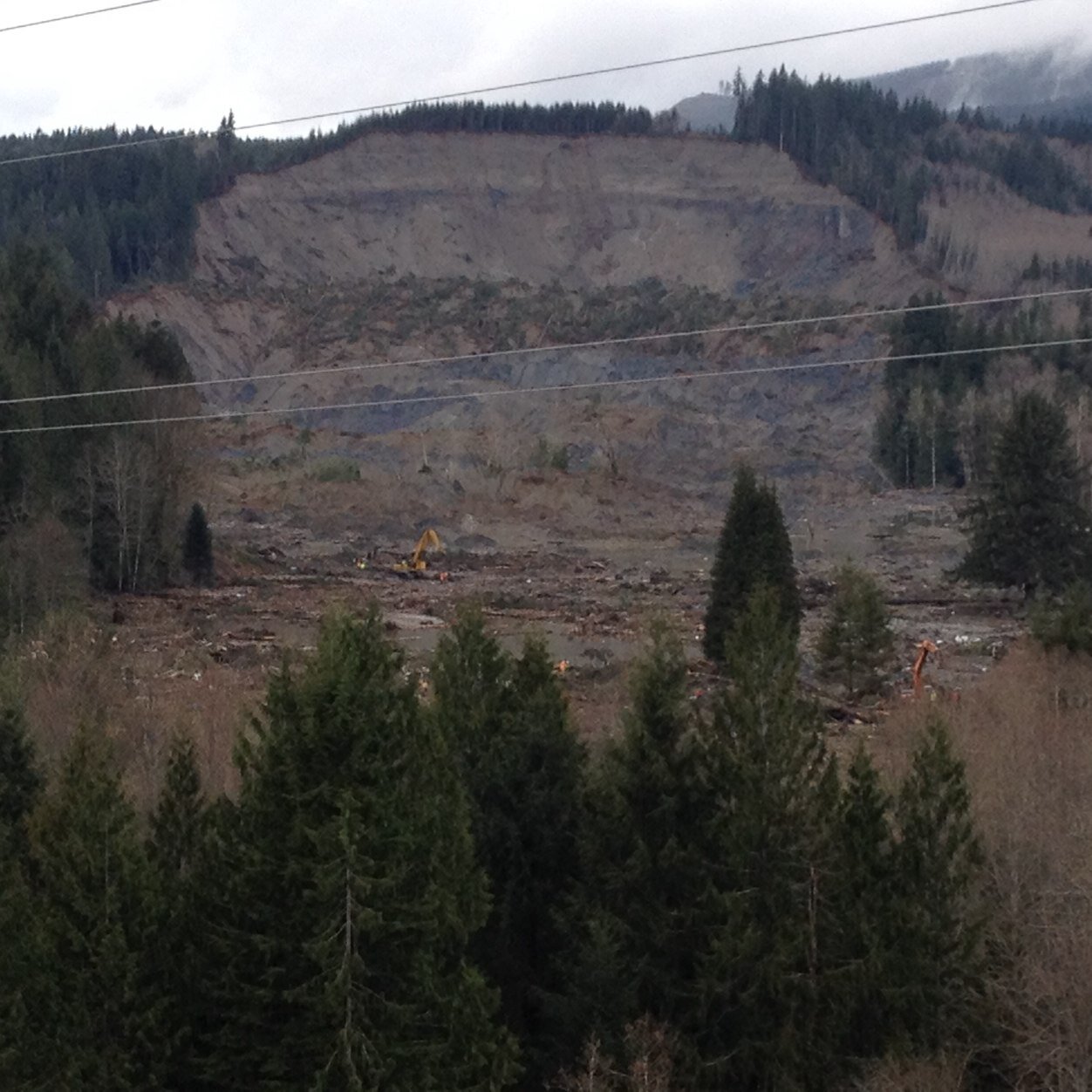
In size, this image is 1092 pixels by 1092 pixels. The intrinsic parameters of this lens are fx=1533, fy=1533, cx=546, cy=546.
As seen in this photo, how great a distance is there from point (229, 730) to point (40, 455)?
2322cm

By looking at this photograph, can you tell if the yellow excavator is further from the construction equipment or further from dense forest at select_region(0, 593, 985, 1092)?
dense forest at select_region(0, 593, 985, 1092)

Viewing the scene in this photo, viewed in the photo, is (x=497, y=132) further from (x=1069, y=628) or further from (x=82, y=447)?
(x=1069, y=628)

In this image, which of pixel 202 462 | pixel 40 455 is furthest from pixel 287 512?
pixel 40 455

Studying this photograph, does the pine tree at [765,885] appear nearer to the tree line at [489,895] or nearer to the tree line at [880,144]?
the tree line at [489,895]

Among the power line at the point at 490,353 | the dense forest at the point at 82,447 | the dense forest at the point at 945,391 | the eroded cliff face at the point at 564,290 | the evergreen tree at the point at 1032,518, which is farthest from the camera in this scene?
the eroded cliff face at the point at 564,290

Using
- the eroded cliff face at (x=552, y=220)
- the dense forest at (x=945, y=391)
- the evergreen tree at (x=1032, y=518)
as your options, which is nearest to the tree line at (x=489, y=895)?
the evergreen tree at (x=1032, y=518)

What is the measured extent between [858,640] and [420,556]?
2711 centimetres

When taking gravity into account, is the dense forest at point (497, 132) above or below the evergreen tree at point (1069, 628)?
above

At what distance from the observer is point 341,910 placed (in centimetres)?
1195

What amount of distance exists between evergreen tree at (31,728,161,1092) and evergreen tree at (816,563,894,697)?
19661 mm

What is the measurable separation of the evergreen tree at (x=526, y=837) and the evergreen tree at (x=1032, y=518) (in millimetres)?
30269

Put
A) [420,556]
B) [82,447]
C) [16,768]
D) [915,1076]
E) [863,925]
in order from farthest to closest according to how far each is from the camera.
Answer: [420,556] → [82,447] → [16,768] → [863,925] → [915,1076]

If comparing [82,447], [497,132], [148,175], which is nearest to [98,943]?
[82,447]

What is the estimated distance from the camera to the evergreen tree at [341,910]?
1191cm
